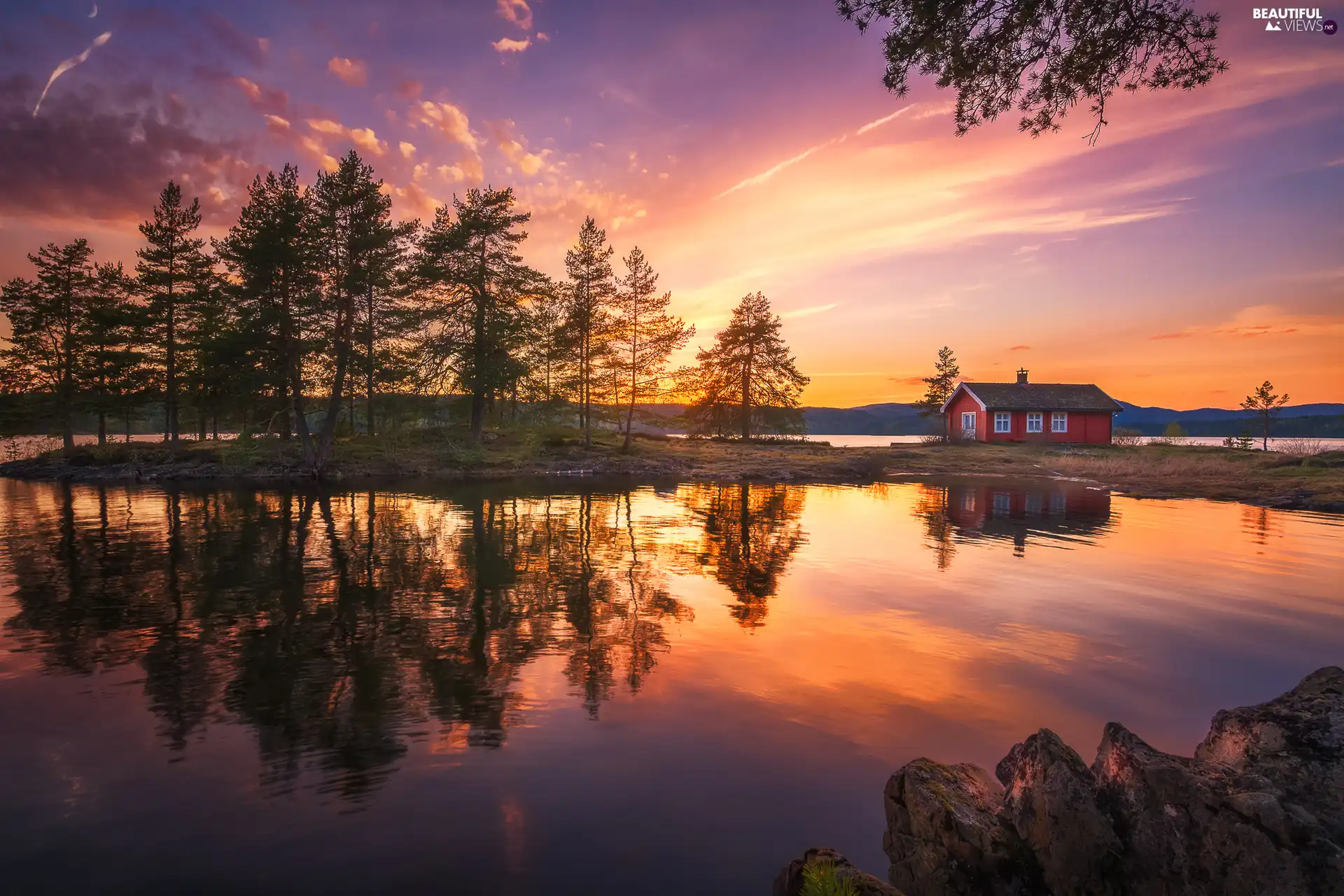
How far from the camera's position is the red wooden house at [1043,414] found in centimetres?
5950

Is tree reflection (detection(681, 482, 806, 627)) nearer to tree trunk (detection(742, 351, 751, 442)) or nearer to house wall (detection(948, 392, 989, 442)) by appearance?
tree trunk (detection(742, 351, 751, 442))

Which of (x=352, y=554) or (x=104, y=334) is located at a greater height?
(x=104, y=334)

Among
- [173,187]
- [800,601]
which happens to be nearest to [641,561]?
[800,601]

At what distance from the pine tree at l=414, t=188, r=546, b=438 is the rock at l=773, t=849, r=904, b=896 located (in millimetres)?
39996

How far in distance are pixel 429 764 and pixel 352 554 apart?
11.0 metres

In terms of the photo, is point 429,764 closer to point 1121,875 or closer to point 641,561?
point 1121,875

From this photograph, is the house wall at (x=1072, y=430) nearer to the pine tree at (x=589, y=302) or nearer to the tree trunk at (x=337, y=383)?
the pine tree at (x=589, y=302)

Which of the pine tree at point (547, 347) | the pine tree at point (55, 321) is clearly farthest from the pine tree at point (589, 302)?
the pine tree at point (55, 321)

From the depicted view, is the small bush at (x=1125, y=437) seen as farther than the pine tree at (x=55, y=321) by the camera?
Yes

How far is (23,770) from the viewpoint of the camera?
18.1ft

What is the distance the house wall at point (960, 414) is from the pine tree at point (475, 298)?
156 ft

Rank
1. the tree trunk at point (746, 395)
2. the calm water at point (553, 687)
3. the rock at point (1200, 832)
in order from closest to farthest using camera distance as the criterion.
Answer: the rock at point (1200, 832)
the calm water at point (553, 687)
the tree trunk at point (746, 395)

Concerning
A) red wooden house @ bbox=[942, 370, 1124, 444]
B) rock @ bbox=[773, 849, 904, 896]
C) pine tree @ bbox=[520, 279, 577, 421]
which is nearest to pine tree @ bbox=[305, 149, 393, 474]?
pine tree @ bbox=[520, 279, 577, 421]

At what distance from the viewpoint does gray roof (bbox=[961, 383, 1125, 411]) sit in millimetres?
59281
